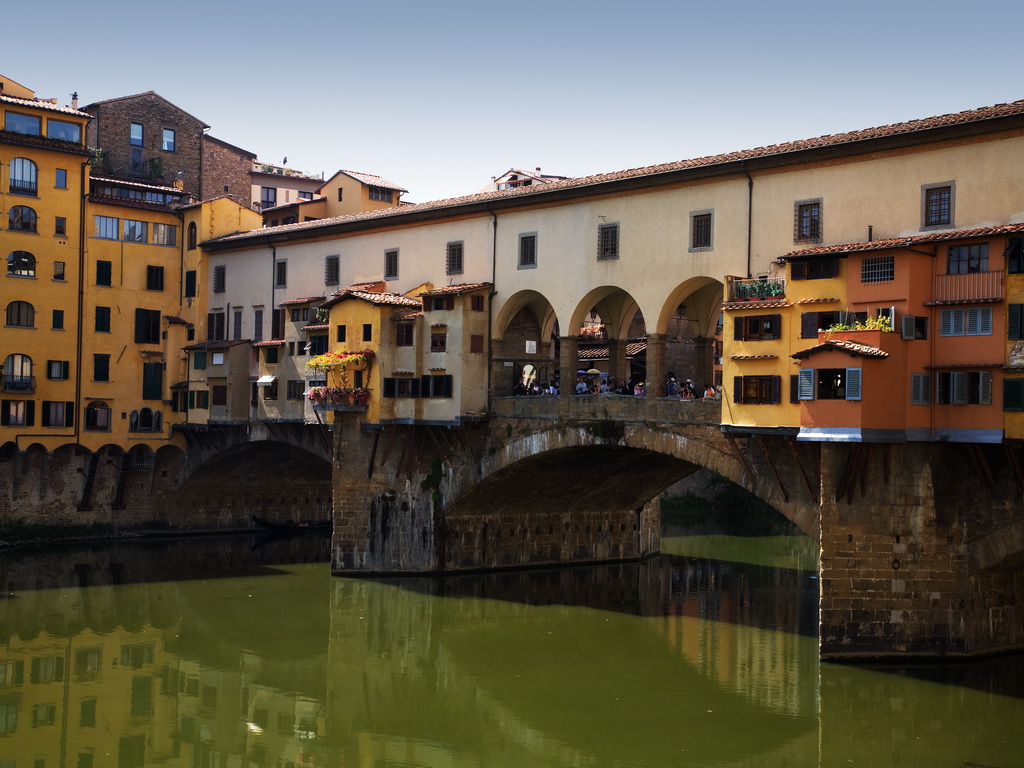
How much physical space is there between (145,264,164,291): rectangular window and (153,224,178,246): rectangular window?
3.82ft

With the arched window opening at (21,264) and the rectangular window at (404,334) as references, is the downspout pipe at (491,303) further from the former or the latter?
the arched window opening at (21,264)

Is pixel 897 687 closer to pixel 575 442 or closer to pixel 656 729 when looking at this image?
pixel 656 729

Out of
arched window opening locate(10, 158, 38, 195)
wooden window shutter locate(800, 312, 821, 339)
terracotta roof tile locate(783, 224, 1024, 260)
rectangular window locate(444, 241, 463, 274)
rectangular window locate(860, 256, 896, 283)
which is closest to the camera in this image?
terracotta roof tile locate(783, 224, 1024, 260)

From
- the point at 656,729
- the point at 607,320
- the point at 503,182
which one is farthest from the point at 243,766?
the point at 503,182

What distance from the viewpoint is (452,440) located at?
4481 cm

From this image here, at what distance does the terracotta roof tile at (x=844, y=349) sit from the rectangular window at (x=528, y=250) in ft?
43.8

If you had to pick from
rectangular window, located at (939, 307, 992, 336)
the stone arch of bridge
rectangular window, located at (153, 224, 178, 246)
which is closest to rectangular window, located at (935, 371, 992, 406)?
rectangular window, located at (939, 307, 992, 336)

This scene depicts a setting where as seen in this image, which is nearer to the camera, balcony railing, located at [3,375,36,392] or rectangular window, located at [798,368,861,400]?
rectangular window, located at [798,368,861,400]

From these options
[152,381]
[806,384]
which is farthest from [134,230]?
[806,384]

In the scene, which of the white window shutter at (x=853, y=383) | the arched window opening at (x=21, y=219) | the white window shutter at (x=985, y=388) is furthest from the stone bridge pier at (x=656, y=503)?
the arched window opening at (x=21, y=219)

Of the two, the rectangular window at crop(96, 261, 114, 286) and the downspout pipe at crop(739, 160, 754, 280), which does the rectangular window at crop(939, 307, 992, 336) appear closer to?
the downspout pipe at crop(739, 160, 754, 280)

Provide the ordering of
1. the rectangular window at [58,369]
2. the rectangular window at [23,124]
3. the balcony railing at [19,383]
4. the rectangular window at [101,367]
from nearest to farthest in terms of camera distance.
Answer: the balcony railing at [19,383] < the rectangular window at [23,124] < the rectangular window at [58,369] < the rectangular window at [101,367]

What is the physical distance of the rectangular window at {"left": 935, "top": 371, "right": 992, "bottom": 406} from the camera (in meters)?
29.0

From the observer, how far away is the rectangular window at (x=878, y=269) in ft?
98.7
